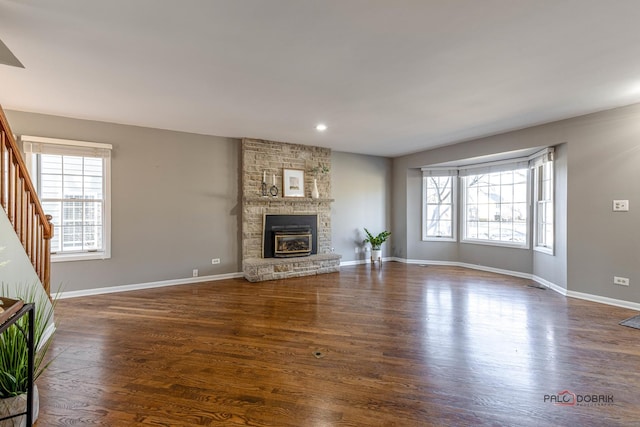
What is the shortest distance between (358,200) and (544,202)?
11.4ft

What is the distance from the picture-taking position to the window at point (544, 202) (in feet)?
15.2

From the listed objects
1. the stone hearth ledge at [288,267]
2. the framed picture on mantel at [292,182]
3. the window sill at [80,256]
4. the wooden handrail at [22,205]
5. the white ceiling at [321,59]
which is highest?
the white ceiling at [321,59]

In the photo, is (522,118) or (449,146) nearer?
(522,118)

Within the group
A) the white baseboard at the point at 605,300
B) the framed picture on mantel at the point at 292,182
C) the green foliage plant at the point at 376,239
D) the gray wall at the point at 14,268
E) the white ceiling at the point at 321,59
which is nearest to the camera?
the white ceiling at the point at 321,59

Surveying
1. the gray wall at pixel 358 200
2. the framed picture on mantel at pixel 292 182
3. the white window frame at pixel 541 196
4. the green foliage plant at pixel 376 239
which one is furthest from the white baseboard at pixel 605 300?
the framed picture on mantel at pixel 292 182

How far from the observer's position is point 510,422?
5.50 feet

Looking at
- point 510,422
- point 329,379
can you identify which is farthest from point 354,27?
point 510,422

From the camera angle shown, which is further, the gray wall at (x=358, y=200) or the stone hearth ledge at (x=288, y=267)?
the gray wall at (x=358, y=200)

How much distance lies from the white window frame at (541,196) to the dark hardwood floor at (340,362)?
1216 millimetres

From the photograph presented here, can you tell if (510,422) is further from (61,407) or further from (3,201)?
(3,201)

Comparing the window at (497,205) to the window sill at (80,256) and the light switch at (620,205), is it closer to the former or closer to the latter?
the light switch at (620,205)

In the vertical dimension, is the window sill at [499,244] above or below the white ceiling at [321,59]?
below

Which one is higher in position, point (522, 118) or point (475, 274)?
point (522, 118)

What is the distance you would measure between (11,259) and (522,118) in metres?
5.95
